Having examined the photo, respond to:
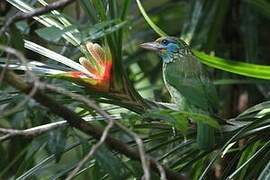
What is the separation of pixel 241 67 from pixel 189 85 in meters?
0.14

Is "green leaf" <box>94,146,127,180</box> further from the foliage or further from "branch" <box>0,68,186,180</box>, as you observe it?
"branch" <box>0,68,186,180</box>

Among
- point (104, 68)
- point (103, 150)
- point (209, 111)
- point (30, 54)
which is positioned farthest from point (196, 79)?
point (30, 54)

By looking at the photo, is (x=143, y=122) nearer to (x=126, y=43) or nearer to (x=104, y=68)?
(x=104, y=68)

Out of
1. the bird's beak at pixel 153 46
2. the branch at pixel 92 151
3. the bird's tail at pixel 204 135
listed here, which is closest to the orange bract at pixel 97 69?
the bird's tail at pixel 204 135

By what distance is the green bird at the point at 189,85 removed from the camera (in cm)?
161

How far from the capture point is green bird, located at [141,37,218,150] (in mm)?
1607

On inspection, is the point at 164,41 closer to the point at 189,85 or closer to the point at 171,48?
the point at 171,48

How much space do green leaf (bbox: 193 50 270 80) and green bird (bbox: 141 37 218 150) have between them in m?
0.05

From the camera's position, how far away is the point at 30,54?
8.29 feet

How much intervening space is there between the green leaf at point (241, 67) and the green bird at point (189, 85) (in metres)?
0.05

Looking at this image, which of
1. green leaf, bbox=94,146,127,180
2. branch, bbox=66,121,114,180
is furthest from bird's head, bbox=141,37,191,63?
branch, bbox=66,121,114,180

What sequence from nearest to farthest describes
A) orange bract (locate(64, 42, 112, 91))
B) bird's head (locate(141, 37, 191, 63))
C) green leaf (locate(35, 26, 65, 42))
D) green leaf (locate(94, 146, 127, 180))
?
green leaf (locate(35, 26, 65, 42)) → green leaf (locate(94, 146, 127, 180)) → orange bract (locate(64, 42, 112, 91)) → bird's head (locate(141, 37, 191, 63))

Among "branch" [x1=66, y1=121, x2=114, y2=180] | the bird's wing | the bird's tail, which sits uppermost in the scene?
the bird's wing

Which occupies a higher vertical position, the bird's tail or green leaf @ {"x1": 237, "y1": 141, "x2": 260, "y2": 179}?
the bird's tail
